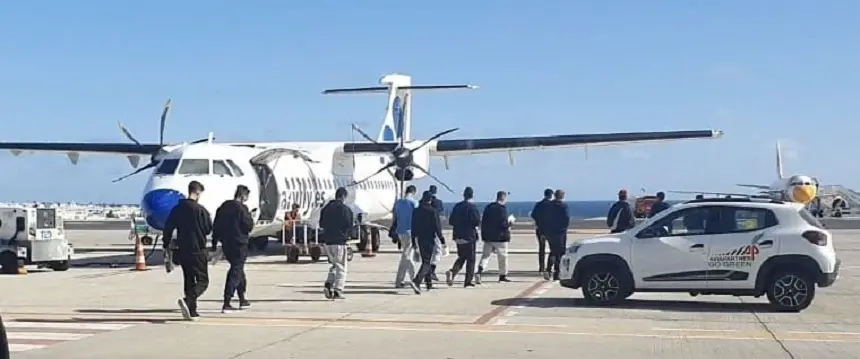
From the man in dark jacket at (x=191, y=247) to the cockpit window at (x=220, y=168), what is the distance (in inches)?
418

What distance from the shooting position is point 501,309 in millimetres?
13727

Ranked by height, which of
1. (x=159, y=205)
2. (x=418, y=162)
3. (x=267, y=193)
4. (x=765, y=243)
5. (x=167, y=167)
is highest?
(x=418, y=162)

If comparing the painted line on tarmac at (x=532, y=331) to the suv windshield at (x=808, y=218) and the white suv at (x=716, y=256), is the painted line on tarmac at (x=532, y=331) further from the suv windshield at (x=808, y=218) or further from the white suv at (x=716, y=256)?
the suv windshield at (x=808, y=218)

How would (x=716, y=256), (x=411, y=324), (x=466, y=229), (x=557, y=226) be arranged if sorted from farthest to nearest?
(x=557, y=226), (x=466, y=229), (x=716, y=256), (x=411, y=324)

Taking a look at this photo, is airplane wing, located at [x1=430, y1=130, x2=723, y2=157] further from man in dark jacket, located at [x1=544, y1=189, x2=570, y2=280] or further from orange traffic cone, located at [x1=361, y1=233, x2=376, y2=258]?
man in dark jacket, located at [x1=544, y1=189, x2=570, y2=280]

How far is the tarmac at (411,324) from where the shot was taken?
10000 millimetres

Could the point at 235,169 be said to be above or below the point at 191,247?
above

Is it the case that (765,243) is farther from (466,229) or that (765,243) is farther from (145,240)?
(145,240)

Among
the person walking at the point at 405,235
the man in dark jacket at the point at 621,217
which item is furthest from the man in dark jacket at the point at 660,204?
the person walking at the point at 405,235

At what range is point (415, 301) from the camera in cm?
1492

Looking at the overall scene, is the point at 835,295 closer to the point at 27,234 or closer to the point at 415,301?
the point at 415,301

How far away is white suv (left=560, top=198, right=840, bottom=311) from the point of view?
1340cm

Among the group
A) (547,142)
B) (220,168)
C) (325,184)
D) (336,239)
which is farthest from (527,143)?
(336,239)

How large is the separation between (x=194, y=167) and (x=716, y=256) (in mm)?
12531
